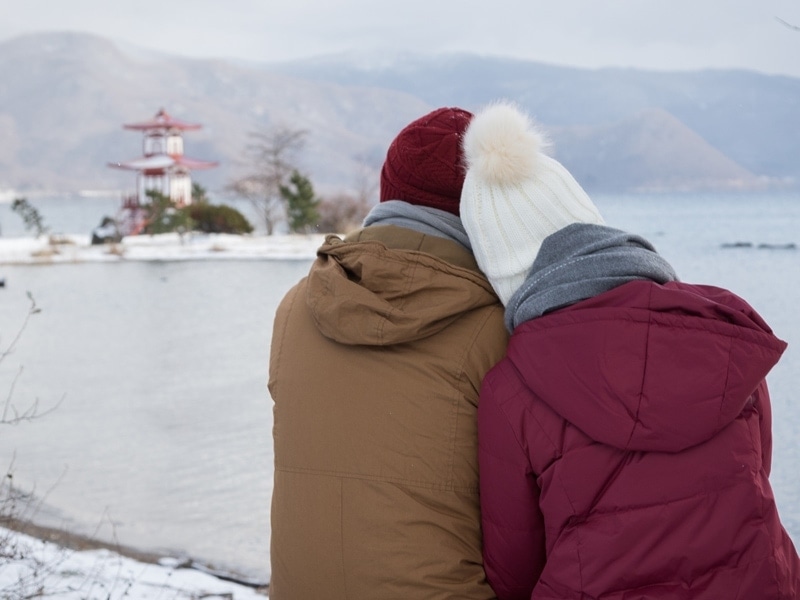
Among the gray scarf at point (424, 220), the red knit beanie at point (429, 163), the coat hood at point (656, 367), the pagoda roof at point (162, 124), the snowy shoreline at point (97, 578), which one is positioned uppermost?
the red knit beanie at point (429, 163)

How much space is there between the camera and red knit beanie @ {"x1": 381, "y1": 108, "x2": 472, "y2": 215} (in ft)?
4.96

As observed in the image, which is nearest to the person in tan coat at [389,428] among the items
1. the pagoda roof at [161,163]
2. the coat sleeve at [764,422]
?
the coat sleeve at [764,422]

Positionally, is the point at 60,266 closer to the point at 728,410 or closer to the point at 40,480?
the point at 40,480

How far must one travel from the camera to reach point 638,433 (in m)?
1.11

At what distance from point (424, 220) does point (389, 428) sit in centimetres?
35

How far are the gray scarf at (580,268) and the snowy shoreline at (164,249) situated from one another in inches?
601

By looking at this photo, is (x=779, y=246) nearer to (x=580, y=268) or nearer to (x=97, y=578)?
(x=97, y=578)

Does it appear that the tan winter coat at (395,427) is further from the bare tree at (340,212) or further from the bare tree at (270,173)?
the bare tree at (270,173)

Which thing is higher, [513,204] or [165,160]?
[513,204]

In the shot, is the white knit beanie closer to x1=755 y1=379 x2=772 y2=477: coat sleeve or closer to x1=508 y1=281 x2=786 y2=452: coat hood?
x1=508 y1=281 x2=786 y2=452: coat hood

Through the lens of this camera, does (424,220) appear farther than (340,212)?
No

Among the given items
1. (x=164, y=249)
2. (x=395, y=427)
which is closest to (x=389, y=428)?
(x=395, y=427)

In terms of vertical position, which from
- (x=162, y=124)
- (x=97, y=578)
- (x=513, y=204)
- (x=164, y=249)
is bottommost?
(x=164, y=249)

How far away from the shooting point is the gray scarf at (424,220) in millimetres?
1472
